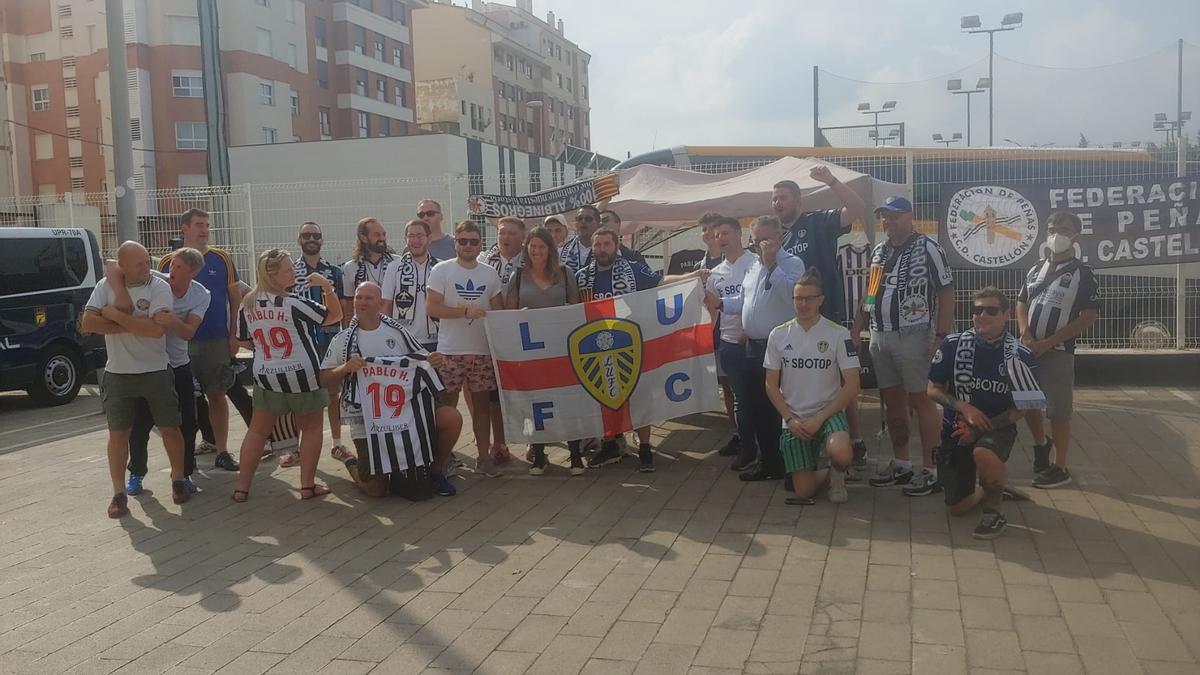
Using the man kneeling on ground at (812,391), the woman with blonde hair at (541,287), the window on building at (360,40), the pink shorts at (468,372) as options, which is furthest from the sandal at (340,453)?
the window on building at (360,40)

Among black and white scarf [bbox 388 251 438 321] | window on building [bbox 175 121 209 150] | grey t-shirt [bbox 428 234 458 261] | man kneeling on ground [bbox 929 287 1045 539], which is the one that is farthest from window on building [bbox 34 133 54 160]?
man kneeling on ground [bbox 929 287 1045 539]

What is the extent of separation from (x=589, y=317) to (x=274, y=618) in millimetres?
3144

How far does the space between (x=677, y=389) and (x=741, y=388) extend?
56 cm

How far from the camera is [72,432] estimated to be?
9492mm

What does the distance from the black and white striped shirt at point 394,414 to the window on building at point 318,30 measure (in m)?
53.5

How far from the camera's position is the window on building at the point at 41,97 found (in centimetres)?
5106

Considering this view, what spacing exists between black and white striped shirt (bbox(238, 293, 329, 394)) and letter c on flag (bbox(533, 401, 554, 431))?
1.54 m

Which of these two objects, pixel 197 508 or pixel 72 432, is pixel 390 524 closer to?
pixel 197 508

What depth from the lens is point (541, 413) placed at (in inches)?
271

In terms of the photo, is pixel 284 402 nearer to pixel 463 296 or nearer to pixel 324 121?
pixel 463 296

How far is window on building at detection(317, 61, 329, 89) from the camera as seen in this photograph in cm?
5519

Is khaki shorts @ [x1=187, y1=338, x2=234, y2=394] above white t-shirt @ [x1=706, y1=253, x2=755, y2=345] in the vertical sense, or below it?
below

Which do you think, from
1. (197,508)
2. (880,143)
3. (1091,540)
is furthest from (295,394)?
(880,143)

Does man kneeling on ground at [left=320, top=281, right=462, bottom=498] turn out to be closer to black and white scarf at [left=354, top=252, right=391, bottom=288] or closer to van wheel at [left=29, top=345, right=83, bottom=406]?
black and white scarf at [left=354, top=252, right=391, bottom=288]
